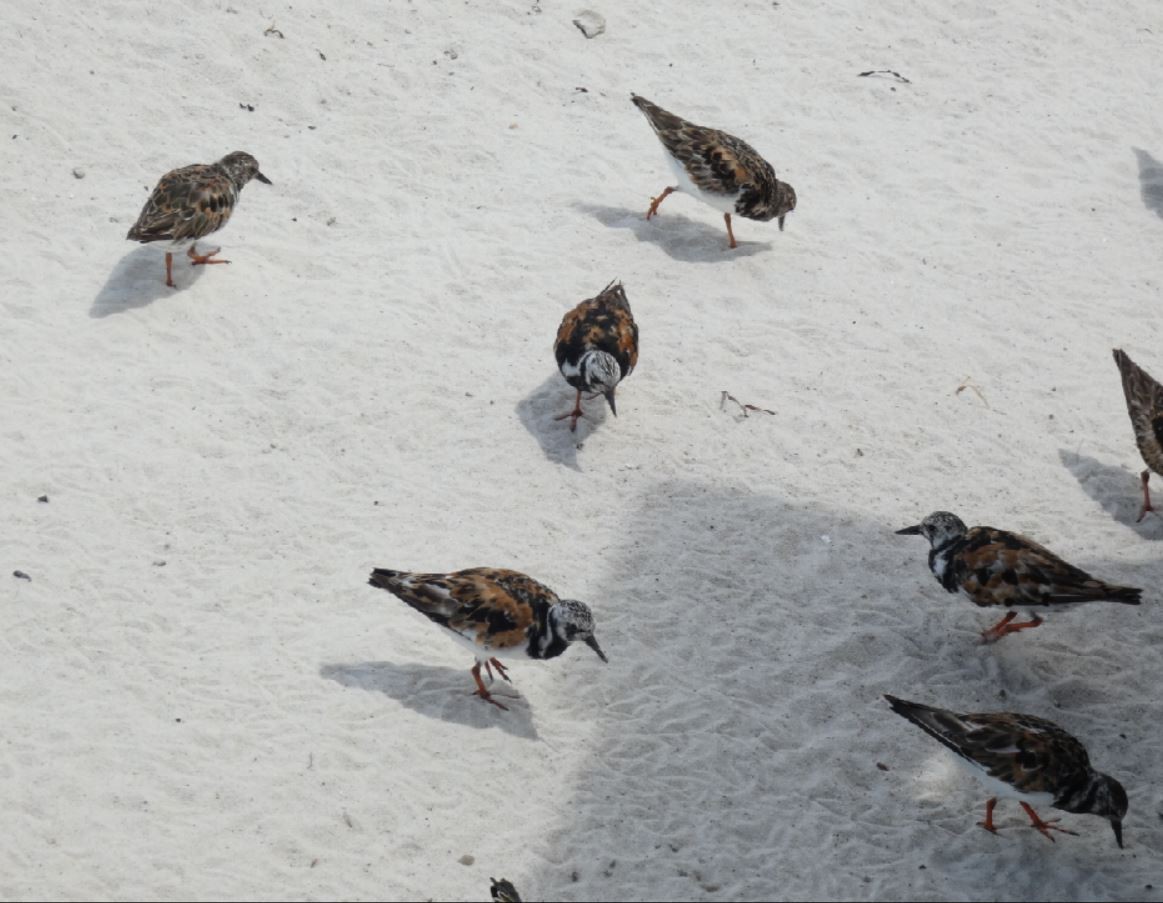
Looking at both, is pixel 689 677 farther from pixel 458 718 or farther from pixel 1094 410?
pixel 1094 410

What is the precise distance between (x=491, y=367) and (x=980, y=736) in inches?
212

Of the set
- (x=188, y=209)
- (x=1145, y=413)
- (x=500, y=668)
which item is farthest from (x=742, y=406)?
(x=188, y=209)

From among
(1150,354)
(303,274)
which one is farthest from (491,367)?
(1150,354)

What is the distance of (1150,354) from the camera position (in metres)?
12.2

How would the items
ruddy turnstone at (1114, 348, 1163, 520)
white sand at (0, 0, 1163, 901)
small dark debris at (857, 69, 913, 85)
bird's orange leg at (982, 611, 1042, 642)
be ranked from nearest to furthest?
white sand at (0, 0, 1163, 901) → bird's orange leg at (982, 611, 1042, 642) → ruddy turnstone at (1114, 348, 1163, 520) → small dark debris at (857, 69, 913, 85)

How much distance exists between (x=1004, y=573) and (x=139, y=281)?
767 centimetres

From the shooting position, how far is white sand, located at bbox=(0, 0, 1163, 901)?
7.63 m

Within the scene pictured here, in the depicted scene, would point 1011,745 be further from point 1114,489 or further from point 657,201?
point 657,201

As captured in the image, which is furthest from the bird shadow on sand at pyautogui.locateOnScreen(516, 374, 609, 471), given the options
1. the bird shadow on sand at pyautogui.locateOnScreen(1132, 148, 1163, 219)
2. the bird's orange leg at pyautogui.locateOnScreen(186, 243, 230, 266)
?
the bird shadow on sand at pyautogui.locateOnScreen(1132, 148, 1163, 219)

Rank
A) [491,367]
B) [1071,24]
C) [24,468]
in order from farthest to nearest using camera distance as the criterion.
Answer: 1. [1071,24]
2. [491,367]
3. [24,468]

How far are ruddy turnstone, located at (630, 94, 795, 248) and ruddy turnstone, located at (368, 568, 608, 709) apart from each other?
575cm

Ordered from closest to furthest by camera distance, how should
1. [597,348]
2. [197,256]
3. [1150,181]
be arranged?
[597,348] < [197,256] < [1150,181]

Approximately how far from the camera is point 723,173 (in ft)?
41.0

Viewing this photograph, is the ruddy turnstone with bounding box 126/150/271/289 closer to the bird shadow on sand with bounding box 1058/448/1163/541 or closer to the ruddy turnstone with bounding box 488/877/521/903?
the ruddy turnstone with bounding box 488/877/521/903
